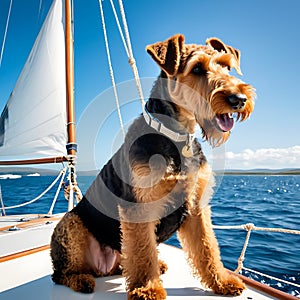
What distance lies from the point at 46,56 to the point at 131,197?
16.5 ft

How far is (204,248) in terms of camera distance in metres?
1.98

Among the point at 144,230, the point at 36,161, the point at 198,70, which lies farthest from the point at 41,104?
the point at 144,230

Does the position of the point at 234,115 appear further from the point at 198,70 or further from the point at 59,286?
the point at 59,286

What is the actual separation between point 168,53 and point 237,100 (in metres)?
0.71

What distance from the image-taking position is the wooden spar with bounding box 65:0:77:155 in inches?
175

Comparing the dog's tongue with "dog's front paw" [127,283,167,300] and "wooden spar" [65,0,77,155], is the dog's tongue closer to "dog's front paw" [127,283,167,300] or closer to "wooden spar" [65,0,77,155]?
"dog's front paw" [127,283,167,300]

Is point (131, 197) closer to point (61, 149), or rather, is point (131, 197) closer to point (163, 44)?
point (163, 44)

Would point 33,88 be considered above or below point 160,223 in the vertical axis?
above

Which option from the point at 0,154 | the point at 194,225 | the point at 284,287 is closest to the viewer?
the point at 194,225

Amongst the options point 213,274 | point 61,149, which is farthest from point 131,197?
point 61,149

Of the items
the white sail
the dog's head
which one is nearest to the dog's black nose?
the dog's head

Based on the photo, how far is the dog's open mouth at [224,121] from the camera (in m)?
1.97

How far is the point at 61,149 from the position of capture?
197 inches

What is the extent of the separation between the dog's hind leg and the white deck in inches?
3.1
